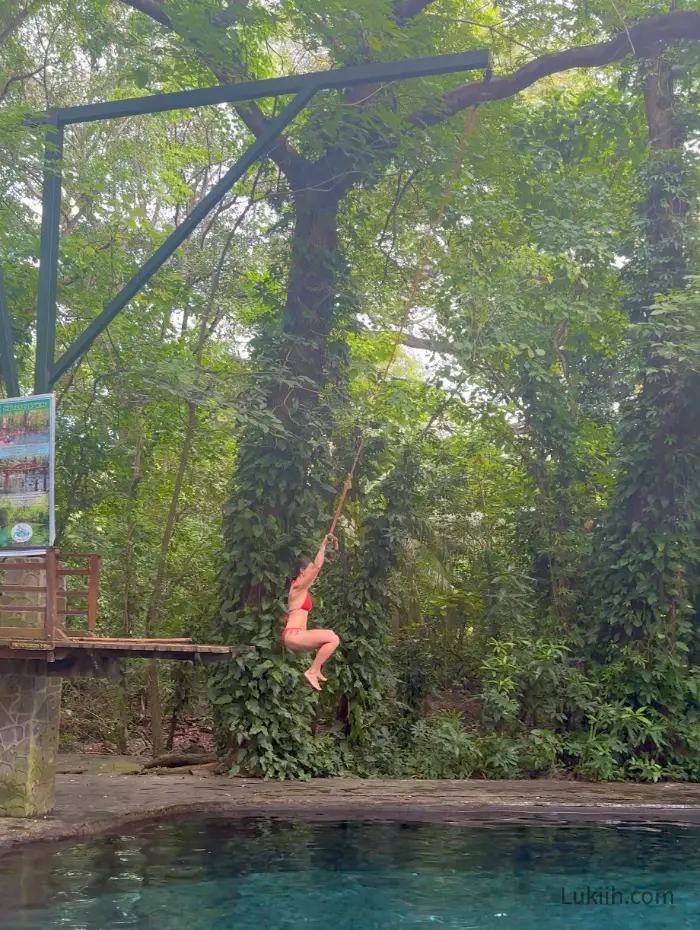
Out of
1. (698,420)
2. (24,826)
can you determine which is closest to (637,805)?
(698,420)

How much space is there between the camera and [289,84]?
9055mm

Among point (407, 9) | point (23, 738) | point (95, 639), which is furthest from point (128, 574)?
point (407, 9)

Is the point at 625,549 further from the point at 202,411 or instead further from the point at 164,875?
the point at 164,875

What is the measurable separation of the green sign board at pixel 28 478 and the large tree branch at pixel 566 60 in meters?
6.80

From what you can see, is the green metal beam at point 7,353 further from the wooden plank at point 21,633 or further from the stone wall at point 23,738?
the stone wall at point 23,738

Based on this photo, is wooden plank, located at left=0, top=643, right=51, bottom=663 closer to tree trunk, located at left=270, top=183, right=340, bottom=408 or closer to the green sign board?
the green sign board

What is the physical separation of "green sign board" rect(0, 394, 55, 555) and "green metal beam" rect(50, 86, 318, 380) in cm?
80

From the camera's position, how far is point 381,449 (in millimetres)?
13094

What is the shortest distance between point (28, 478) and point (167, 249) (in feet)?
8.24

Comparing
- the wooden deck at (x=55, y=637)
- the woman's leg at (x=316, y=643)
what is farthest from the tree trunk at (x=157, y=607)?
the woman's leg at (x=316, y=643)

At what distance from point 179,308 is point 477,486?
5.47 meters

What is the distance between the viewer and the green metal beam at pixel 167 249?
8609 millimetres

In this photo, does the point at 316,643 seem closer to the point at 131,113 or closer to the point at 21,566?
the point at 21,566

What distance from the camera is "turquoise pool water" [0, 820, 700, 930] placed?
6.47 m
